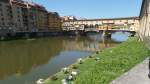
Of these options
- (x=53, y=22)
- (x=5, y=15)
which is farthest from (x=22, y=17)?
(x=53, y=22)

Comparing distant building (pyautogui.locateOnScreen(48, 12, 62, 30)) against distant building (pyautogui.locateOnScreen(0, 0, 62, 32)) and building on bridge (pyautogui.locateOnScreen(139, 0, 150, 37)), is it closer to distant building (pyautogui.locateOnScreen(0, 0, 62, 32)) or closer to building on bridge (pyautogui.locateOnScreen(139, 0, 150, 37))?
distant building (pyautogui.locateOnScreen(0, 0, 62, 32))

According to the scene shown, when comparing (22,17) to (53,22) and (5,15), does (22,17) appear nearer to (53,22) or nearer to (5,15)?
(5,15)

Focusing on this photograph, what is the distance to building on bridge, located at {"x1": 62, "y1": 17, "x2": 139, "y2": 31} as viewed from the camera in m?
103

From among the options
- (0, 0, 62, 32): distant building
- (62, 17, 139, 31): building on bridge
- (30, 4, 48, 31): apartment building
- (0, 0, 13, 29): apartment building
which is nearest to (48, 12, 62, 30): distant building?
(0, 0, 62, 32): distant building

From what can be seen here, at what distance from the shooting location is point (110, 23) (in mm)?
113938

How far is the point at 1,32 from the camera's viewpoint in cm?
7875

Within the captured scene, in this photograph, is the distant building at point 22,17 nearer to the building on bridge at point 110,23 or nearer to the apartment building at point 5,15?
the apartment building at point 5,15

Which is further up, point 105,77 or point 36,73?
point 105,77

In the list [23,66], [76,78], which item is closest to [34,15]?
[23,66]

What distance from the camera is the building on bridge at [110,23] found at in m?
103

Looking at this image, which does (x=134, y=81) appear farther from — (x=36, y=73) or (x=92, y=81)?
(x=36, y=73)

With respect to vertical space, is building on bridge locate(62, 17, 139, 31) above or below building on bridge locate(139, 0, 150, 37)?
below

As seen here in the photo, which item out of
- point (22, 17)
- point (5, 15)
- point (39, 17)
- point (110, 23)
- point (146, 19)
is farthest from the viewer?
point (110, 23)

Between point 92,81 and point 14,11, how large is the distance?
268 feet
